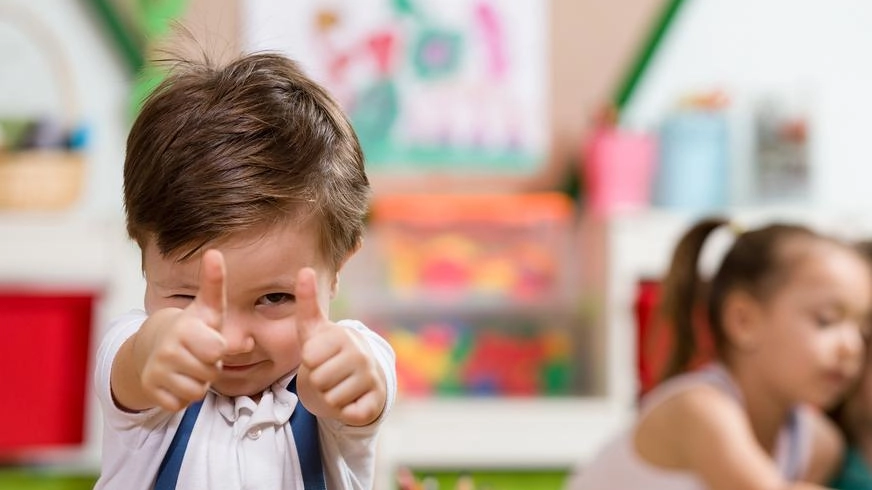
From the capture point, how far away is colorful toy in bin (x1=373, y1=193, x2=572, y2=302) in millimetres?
2260

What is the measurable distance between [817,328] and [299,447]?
0.92 meters

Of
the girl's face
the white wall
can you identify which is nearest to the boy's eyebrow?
the girl's face

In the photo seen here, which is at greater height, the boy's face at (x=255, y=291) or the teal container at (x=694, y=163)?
the boy's face at (x=255, y=291)

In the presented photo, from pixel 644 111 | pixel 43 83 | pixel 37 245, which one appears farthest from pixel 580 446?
pixel 43 83

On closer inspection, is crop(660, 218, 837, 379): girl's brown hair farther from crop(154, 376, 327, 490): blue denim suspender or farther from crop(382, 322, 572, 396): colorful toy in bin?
crop(154, 376, 327, 490): blue denim suspender

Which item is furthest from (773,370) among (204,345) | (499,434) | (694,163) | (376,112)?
(376,112)

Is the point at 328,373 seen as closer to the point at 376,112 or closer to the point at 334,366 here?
Answer: the point at 334,366

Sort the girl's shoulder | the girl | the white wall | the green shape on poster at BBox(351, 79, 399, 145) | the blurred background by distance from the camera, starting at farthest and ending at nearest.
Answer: the white wall → the green shape on poster at BBox(351, 79, 399, 145) → the blurred background → the girl → the girl's shoulder

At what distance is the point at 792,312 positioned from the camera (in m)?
1.42

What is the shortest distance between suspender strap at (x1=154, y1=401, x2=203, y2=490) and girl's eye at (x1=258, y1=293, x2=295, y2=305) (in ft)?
0.33

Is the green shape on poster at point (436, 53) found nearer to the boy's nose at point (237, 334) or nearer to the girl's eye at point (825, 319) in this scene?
the girl's eye at point (825, 319)

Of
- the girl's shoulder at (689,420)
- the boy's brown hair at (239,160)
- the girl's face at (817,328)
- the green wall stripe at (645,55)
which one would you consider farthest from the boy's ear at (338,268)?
the green wall stripe at (645,55)

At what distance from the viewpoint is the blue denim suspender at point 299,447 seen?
0.69 m

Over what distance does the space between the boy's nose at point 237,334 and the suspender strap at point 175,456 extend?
7cm
